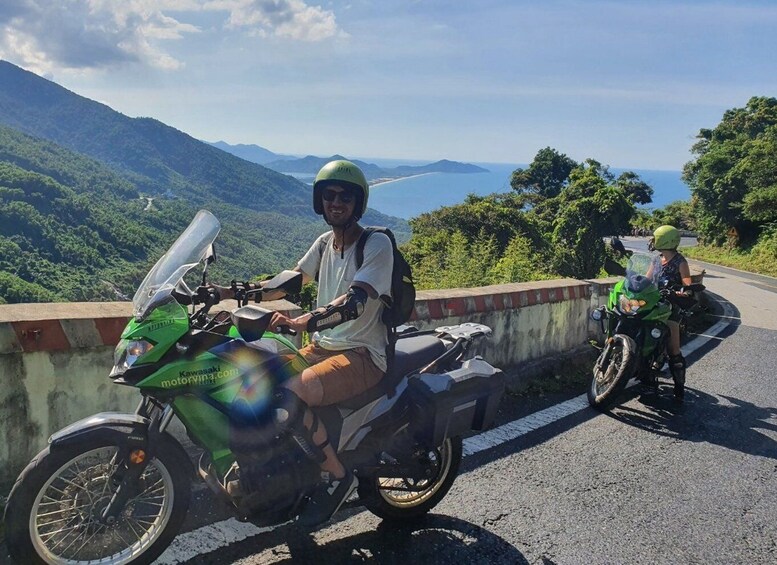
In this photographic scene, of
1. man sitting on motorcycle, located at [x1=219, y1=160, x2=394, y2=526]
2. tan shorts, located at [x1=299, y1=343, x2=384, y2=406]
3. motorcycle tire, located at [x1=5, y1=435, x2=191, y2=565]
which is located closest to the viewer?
motorcycle tire, located at [x1=5, y1=435, x2=191, y2=565]

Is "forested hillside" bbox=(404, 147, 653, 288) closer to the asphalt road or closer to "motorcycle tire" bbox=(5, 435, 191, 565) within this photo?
the asphalt road

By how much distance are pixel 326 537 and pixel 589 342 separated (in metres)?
5.31

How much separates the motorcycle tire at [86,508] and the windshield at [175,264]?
2.04ft

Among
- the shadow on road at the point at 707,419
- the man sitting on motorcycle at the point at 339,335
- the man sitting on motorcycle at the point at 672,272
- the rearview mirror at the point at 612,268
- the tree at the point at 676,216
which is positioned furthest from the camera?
the tree at the point at 676,216

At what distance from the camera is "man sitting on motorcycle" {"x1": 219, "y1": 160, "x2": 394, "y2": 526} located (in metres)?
2.75

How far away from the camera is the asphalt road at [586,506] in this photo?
307cm

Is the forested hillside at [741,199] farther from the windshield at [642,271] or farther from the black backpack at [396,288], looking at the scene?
the black backpack at [396,288]

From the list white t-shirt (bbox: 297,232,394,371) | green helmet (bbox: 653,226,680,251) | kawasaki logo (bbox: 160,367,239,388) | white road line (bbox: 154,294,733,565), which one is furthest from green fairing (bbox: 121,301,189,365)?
green helmet (bbox: 653,226,680,251)

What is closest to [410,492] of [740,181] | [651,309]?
[651,309]

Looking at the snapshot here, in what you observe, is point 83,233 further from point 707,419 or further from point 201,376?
point 201,376

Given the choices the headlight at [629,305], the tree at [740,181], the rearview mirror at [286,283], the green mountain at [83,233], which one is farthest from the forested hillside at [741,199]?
the rearview mirror at [286,283]

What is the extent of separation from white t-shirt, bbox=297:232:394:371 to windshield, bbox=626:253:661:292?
3879 mm

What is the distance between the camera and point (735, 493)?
4.02 meters

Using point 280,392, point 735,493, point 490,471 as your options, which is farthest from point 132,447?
point 735,493
